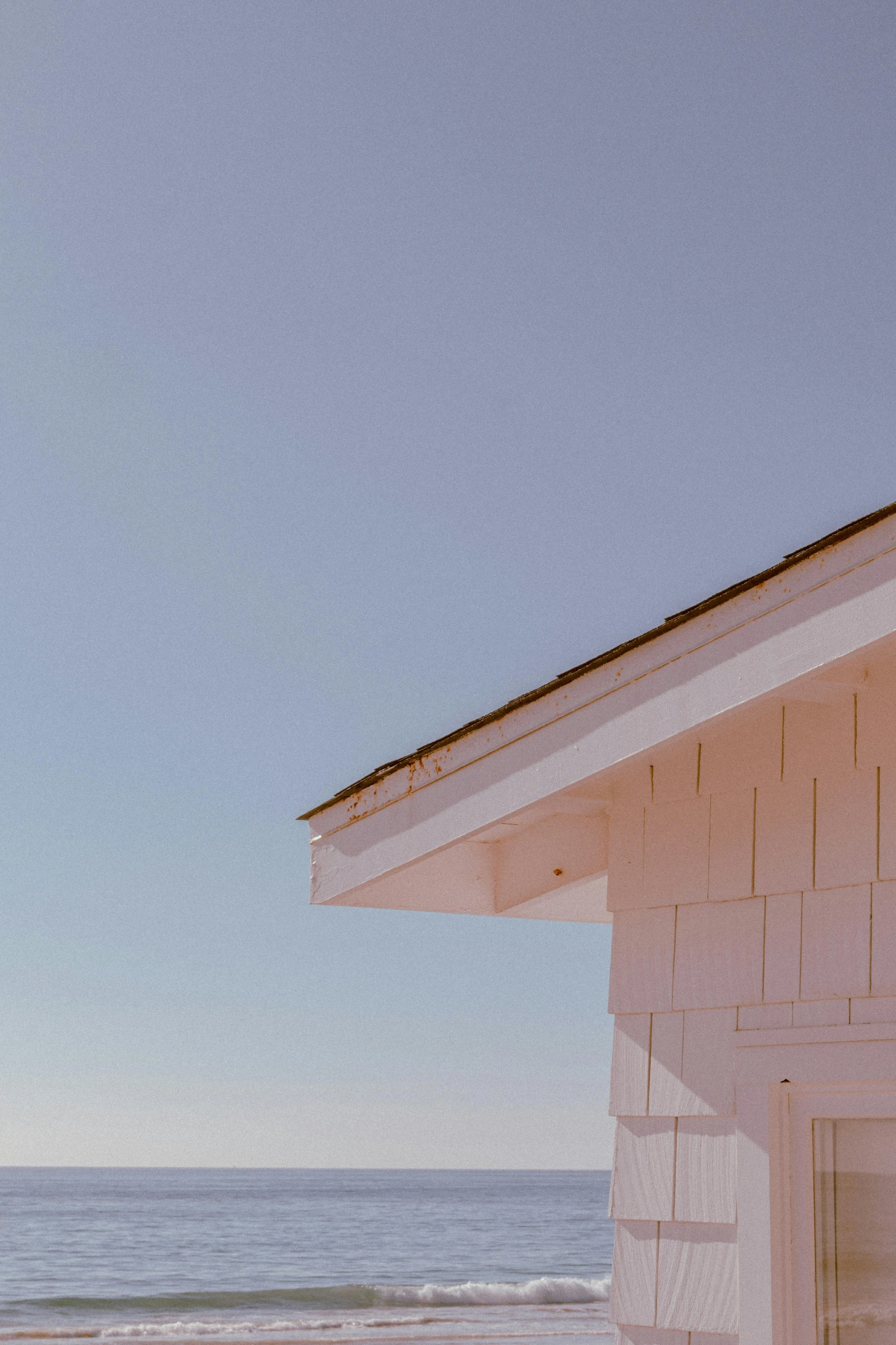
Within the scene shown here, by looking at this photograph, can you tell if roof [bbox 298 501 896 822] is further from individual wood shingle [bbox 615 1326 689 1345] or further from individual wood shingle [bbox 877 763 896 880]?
individual wood shingle [bbox 615 1326 689 1345]

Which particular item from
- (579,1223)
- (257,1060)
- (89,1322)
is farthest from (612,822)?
(257,1060)

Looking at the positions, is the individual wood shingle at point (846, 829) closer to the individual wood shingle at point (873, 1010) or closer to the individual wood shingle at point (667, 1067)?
the individual wood shingle at point (873, 1010)

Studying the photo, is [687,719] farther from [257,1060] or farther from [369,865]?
[257,1060]

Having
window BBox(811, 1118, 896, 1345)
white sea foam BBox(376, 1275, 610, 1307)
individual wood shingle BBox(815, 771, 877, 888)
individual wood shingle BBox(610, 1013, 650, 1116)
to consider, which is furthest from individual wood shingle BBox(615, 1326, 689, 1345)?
white sea foam BBox(376, 1275, 610, 1307)

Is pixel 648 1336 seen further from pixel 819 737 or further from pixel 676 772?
pixel 819 737

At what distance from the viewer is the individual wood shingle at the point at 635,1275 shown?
12.1ft

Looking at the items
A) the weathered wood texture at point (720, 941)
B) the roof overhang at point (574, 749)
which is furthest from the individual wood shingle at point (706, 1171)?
the roof overhang at point (574, 749)

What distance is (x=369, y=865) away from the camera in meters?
3.91

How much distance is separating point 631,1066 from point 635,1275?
1.74 ft

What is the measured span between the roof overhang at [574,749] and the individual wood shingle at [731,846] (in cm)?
32

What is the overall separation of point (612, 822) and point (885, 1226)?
129cm

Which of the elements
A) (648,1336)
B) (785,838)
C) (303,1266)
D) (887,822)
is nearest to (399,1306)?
(303,1266)

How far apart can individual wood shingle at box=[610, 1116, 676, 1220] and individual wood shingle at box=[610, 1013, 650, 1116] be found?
0.11 ft

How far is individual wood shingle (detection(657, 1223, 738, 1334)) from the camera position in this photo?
11.5ft
